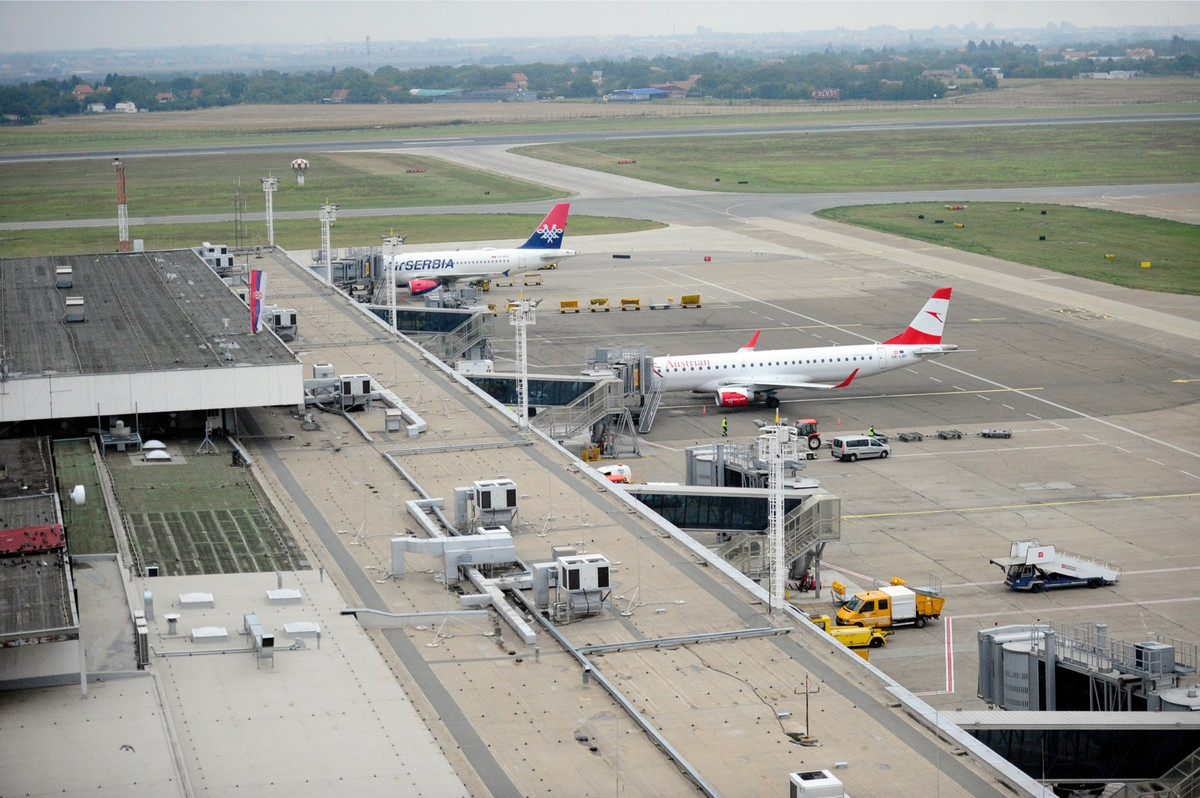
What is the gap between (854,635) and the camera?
57281 mm

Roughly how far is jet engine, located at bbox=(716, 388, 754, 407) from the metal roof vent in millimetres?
39567

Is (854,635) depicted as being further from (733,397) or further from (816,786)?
(733,397)

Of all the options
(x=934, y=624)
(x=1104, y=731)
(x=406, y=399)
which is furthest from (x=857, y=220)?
(x=1104, y=731)

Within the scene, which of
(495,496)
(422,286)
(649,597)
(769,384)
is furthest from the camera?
(422,286)

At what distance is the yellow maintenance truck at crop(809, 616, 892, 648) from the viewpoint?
5709 centimetres

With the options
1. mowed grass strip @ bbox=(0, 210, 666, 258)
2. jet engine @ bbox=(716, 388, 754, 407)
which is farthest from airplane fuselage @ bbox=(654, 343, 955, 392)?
mowed grass strip @ bbox=(0, 210, 666, 258)

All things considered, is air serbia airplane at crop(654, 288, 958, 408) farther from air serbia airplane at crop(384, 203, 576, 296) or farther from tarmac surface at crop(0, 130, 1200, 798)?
air serbia airplane at crop(384, 203, 576, 296)

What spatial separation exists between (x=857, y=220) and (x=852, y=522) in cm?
11587

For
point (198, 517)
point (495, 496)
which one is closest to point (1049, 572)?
point (495, 496)

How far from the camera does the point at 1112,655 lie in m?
48.6

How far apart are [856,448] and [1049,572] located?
71.1ft

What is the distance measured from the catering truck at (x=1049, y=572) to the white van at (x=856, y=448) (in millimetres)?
20631

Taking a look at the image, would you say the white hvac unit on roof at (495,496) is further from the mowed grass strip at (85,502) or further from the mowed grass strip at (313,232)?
the mowed grass strip at (313,232)

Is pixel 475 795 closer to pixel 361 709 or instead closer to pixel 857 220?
pixel 361 709
